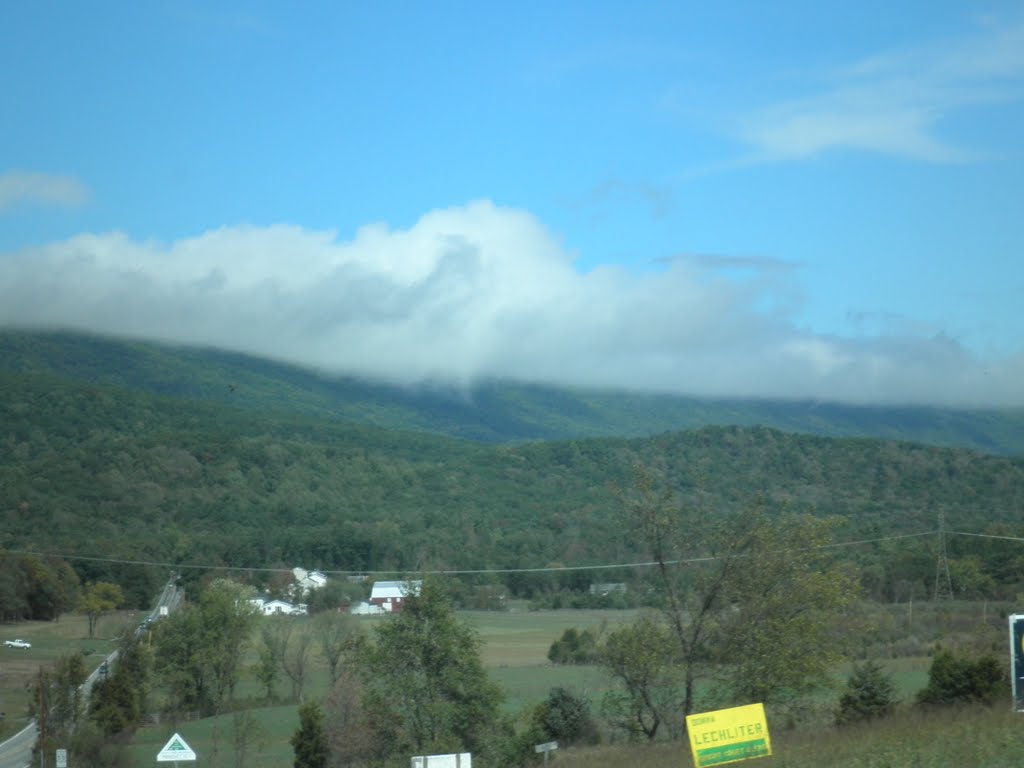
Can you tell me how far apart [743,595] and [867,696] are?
4.30m

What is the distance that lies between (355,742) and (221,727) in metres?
13.1

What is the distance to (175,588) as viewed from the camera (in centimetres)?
6856

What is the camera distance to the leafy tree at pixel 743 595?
26203 mm

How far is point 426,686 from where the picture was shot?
2803cm

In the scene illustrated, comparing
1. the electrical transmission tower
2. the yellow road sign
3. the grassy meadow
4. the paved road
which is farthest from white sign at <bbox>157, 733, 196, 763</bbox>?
the electrical transmission tower

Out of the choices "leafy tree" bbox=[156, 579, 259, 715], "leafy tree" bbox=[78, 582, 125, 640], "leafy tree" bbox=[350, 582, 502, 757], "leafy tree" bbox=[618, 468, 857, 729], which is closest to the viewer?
"leafy tree" bbox=[618, 468, 857, 729]

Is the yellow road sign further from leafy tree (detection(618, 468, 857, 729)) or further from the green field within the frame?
the green field

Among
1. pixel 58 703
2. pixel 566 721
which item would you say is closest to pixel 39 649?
pixel 58 703

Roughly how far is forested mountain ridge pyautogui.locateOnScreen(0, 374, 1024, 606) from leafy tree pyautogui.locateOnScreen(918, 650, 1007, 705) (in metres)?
28.1

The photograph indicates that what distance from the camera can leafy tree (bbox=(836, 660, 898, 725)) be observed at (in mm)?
26955

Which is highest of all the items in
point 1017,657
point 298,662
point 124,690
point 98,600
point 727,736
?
point 1017,657

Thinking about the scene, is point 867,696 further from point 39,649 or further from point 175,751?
point 39,649

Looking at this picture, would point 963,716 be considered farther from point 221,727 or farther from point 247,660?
point 247,660

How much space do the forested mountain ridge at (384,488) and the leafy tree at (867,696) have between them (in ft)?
96.5
